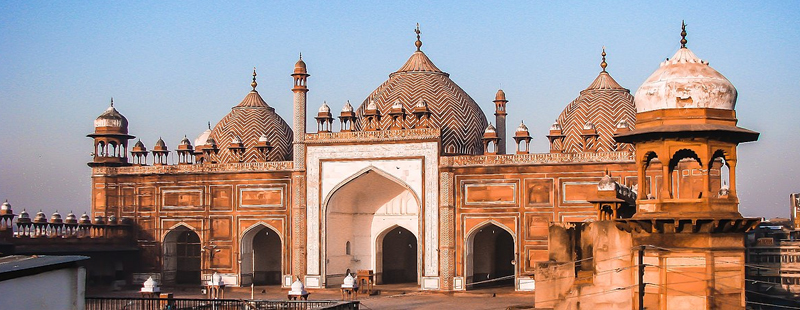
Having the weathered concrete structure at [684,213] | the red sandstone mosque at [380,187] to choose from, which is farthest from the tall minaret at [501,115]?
the weathered concrete structure at [684,213]

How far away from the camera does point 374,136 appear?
23453mm

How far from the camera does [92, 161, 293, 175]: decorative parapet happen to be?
24.4 metres

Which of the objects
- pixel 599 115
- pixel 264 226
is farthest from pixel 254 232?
pixel 599 115

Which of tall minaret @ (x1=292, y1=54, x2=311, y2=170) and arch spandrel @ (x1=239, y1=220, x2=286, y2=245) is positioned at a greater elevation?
tall minaret @ (x1=292, y1=54, x2=311, y2=170)

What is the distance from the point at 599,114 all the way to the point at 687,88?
13.8m

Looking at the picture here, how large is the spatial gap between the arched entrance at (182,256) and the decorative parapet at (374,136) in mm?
4227

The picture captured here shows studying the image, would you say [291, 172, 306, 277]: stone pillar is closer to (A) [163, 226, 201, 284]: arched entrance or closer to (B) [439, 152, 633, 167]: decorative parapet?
(A) [163, 226, 201, 284]: arched entrance

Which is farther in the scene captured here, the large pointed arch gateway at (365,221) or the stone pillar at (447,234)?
the large pointed arch gateway at (365,221)

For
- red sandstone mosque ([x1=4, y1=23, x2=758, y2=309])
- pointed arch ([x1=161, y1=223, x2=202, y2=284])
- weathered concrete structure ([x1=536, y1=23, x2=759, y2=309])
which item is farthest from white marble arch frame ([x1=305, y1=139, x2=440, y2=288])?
weathered concrete structure ([x1=536, y1=23, x2=759, y2=309])

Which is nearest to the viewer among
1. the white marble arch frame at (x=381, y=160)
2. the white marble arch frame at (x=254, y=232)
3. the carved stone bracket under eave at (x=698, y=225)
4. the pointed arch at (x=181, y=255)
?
the carved stone bracket under eave at (x=698, y=225)

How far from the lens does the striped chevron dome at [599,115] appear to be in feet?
77.8

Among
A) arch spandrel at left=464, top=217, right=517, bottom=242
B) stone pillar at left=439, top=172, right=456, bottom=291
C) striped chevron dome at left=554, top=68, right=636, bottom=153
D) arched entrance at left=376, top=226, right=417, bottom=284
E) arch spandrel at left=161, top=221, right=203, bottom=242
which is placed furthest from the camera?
arched entrance at left=376, top=226, right=417, bottom=284

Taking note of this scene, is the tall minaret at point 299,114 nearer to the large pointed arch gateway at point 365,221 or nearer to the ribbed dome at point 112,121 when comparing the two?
the large pointed arch gateway at point 365,221

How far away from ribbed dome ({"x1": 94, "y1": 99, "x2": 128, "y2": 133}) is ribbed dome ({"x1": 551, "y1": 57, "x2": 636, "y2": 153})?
1098 cm
